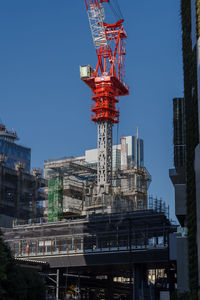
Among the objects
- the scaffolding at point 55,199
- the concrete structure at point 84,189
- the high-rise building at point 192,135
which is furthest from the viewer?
the scaffolding at point 55,199

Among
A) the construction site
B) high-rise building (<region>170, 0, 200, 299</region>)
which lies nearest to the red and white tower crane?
the construction site

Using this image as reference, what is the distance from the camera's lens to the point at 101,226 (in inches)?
4419

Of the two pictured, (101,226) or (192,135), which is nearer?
(192,135)

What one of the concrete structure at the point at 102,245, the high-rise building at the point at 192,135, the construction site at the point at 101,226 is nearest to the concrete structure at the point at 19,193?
the construction site at the point at 101,226

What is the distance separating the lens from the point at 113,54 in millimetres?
156000

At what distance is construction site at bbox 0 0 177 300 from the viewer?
340 feet

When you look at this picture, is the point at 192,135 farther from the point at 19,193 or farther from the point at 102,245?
the point at 19,193

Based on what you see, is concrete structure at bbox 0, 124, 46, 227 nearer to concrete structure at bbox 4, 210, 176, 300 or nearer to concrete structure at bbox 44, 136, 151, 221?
concrete structure at bbox 44, 136, 151, 221

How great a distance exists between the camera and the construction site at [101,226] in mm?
103688

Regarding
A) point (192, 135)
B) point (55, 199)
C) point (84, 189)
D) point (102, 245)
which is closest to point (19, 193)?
point (55, 199)

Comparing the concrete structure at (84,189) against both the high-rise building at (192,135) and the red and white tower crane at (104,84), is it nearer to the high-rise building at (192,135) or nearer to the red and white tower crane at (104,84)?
the red and white tower crane at (104,84)

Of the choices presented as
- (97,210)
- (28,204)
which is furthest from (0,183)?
(97,210)

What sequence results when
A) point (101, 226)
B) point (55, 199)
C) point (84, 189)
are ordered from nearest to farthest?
point (101, 226), point (55, 199), point (84, 189)

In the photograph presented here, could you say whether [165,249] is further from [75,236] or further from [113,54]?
[113,54]
